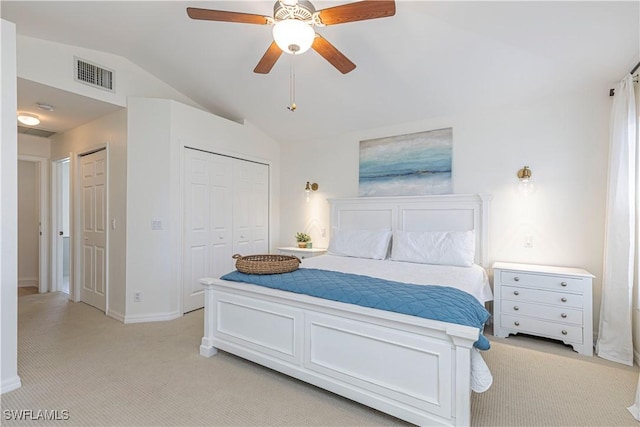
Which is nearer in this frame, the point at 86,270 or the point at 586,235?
the point at 586,235

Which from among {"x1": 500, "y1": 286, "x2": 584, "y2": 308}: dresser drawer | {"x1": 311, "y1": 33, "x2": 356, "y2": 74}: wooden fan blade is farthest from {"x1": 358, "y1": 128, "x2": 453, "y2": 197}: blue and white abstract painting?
{"x1": 311, "y1": 33, "x2": 356, "y2": 74}: wooden fan blade

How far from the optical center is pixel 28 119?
3.72 m

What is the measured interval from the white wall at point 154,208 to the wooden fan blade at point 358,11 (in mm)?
2446

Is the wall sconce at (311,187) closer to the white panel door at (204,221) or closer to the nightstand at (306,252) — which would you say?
the nightstand at (306,252)

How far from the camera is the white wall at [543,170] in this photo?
9.77 feet

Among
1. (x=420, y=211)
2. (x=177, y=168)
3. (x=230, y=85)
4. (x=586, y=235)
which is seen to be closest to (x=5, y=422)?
(x=177, y=168)

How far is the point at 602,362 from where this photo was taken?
2566 mm

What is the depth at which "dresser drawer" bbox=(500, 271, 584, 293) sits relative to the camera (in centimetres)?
274

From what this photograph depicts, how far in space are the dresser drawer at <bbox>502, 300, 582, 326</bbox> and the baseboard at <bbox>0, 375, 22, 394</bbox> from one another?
3999 millimetres

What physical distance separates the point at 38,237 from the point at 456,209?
20.5 feet

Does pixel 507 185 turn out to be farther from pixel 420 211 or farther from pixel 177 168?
pixel 177 168

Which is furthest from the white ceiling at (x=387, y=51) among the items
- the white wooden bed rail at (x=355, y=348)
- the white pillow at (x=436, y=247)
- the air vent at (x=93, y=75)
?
the white wooden bed rail at (x=355, y=348)

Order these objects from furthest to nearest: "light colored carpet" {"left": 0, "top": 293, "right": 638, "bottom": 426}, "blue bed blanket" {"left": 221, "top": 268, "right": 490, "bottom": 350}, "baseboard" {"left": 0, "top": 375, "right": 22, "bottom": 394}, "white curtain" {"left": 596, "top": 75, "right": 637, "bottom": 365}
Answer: "white curtain" {"left": 596, "top": 75, "right": 637, "bottom": 365} < "baseboard" {"left": 0, "top": 375, "right": 22, "bottom": 394} < "light colored carpet" {"left": 0, "top": 293, "right": 638, "bottom": 426} < "blue bed blanket" {"left": 221, "top": 268, "right": 490, "bottom": 350}

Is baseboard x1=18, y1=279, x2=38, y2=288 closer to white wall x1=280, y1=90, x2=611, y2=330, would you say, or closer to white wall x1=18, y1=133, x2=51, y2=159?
white wall x1=18, y1=133, x2=51, y2=159
